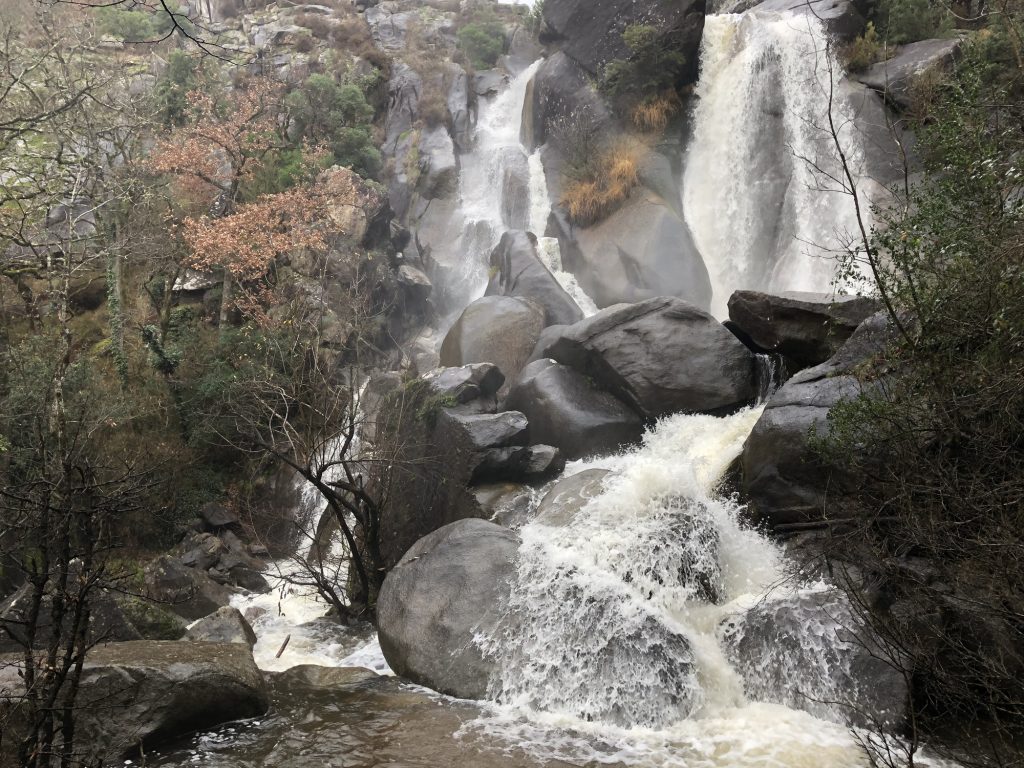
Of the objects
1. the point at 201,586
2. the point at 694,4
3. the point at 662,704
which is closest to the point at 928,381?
the point at 662,704

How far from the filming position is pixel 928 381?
6.39 m

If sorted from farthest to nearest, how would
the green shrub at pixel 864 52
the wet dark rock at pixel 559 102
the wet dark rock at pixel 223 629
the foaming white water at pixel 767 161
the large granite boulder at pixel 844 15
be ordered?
the wet dark rock at pixel 559 102 → the large granite boulder at pixel 844 15 → the green shrub at pixel 864 52 → the foaming white water at pixel 767 161 → the wet dark rock at pixel 223 629

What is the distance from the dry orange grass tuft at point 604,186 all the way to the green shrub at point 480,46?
51.2 ft

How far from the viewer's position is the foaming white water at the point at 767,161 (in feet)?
54.0

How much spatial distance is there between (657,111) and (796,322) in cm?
1110

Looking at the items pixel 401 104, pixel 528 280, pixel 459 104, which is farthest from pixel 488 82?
pixel 528 280

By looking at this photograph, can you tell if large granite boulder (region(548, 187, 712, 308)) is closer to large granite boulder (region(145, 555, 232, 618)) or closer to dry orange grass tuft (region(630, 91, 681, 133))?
dry orange grass tuft (region(630, 91, 681, 133))

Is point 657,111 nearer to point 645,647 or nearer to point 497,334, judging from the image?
point 497,334

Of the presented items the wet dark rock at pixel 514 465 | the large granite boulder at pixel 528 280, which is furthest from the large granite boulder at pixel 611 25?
the wet dark rock at pixel 514 465

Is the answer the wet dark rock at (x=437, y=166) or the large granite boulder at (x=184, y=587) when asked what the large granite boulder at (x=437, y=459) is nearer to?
the large granite boulder at (x=184, y=587)

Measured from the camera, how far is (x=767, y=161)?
58.6 feet

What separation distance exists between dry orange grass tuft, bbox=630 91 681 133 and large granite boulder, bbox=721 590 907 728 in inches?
638

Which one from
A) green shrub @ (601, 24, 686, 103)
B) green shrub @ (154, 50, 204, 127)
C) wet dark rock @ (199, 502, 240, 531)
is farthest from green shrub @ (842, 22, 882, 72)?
wet dark rock @ (199, 502, 240, 531)

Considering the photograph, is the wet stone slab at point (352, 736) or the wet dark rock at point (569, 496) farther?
the wet dark rock at point (569, 496)
